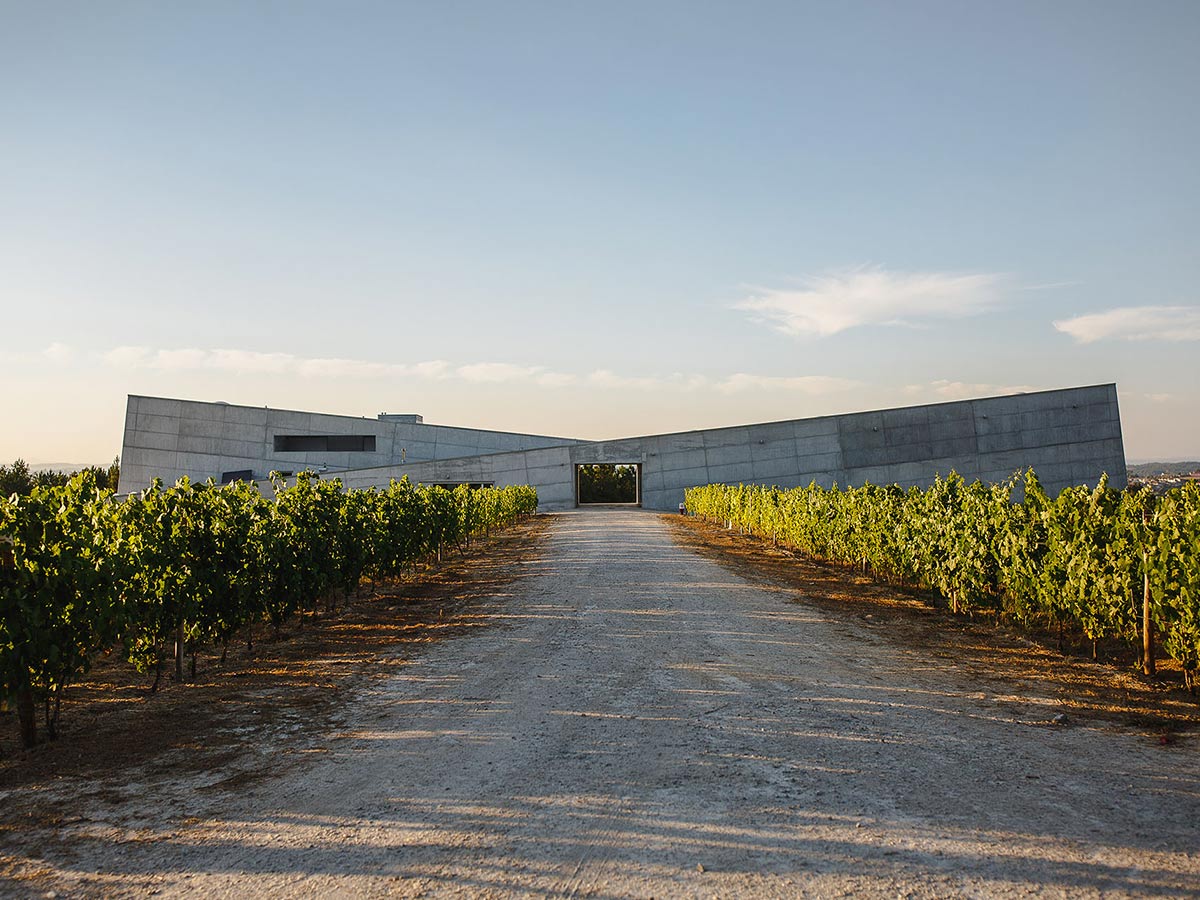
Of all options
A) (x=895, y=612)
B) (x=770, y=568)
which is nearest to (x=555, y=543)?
(x=770, y=568)

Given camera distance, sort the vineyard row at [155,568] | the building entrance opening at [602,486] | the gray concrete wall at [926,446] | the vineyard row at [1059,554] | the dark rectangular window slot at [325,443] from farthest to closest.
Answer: the building entrance opening at [602,486], the dark rectangular window slot at [325,443], the gray concrete wall at [926,446], the vineyard row at [1059,554], the vineyard row at [155,568]

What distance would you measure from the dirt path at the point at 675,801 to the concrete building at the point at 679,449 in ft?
137

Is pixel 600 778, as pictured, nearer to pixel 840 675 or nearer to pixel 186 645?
pixel 840 675

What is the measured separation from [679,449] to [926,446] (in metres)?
15.1

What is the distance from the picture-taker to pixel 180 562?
25.3 feet

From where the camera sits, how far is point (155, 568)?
7.37 m

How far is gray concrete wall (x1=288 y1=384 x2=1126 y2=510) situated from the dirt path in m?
41.6

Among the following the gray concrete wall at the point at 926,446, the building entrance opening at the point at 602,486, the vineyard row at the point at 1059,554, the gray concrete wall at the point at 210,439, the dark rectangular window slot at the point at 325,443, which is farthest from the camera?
the building entrance opening at the point at 602,486

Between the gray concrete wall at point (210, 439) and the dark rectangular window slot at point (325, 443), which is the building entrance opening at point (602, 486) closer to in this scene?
the gray concrete wall at point (210, 439)

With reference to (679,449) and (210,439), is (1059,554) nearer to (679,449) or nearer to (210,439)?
(679,449)

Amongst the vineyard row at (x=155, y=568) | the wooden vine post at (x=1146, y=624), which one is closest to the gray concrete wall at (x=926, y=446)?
the vineyard row at (x=155, y=568)

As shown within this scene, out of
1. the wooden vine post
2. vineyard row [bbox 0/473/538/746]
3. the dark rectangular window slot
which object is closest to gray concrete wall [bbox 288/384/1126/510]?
the dark rectangular window slot

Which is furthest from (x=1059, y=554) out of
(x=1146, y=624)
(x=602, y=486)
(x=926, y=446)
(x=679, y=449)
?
(x=602, y=486)

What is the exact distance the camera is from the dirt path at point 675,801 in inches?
143
